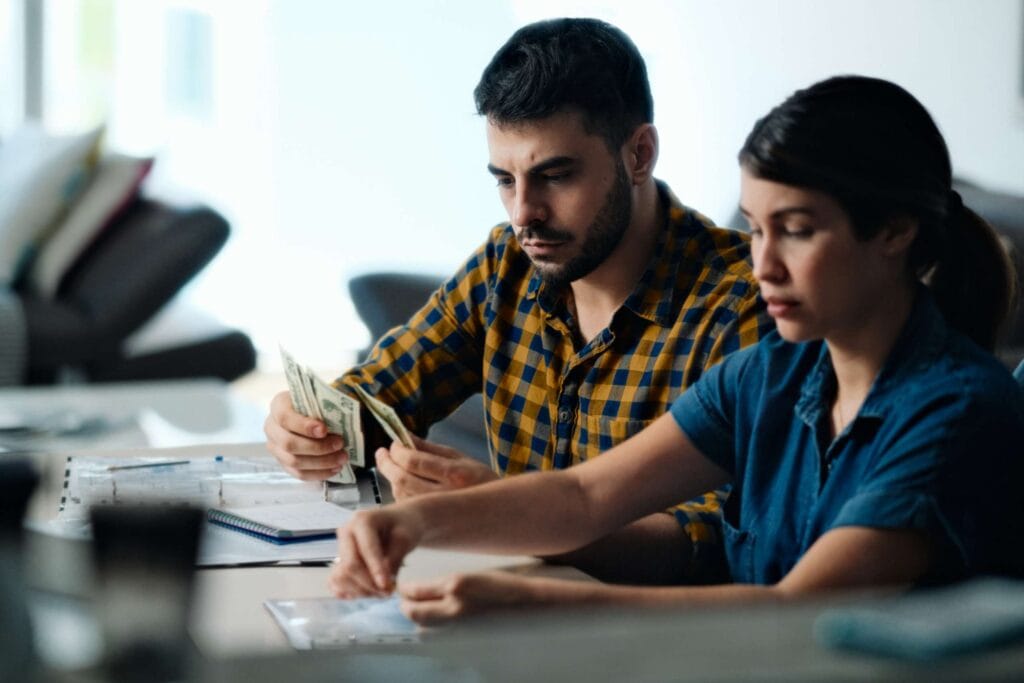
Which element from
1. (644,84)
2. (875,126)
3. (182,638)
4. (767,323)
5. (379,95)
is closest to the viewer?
(182,638)

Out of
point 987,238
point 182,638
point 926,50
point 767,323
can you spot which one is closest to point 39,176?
point 926,50

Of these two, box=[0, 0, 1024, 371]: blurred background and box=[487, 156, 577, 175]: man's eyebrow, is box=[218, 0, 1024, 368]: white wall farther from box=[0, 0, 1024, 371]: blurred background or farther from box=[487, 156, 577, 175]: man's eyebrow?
box=[487, 156, 577, 175]: man's eyebrow

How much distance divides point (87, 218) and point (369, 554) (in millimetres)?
3184

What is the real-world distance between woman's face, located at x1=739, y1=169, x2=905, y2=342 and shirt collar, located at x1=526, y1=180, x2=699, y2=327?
1.68 ft

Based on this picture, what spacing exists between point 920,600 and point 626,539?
100cm

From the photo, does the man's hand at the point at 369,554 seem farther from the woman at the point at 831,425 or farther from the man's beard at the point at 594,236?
the man's beard at the point at 594,236

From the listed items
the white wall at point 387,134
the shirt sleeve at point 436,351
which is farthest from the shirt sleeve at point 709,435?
the white wall at point 387,134

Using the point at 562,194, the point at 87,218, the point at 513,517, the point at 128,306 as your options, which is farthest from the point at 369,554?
the point at 87,218

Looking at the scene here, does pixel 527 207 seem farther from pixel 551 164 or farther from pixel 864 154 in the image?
pixel 864 154

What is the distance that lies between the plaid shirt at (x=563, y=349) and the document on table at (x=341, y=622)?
1.48 ft

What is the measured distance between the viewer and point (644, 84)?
194cm

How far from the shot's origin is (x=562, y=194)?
6.13 feet

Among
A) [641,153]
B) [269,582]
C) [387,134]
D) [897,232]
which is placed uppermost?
[387,134]

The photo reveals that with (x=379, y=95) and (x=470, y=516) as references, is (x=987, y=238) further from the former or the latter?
(x=379, y=95)
